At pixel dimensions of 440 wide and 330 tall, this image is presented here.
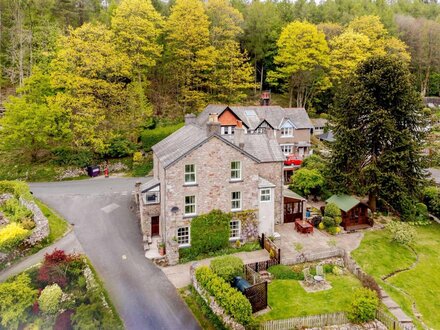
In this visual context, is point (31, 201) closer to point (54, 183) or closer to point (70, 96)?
point (54, 183)

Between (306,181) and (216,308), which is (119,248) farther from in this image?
(306,181)

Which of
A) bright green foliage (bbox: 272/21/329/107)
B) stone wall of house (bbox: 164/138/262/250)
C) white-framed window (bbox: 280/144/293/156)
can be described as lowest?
white-framed window (bbox: 280/144/293/156)

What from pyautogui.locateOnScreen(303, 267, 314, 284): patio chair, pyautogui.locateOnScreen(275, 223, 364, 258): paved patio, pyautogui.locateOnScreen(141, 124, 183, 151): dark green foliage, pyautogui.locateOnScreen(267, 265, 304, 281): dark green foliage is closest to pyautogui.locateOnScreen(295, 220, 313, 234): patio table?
pyautogui.locateOnScreen(275, 223, 364, 258): paved patio

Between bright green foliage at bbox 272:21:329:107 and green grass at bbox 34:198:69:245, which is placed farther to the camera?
bright green foliage at bbox 272:21:329:107

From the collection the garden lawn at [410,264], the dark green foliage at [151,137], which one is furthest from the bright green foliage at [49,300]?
the dark green foliage at [151,137]

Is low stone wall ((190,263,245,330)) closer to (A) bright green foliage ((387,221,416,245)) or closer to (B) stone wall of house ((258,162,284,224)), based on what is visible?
(B) stone wall of house ((258,162,284,224))

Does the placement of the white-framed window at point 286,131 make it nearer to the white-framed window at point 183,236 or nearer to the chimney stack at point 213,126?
the chimney stack at point 213,126

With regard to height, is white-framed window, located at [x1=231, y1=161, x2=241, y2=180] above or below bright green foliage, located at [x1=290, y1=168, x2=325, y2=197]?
above

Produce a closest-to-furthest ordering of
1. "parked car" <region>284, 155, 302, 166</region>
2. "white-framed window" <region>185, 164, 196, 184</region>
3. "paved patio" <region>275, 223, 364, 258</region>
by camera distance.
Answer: "white-framed window" <region>185, 164, 196, 184</region>, "paved patio" <region>275, 223, 364, 258</region>, "parked car" <region>284, 155, 302, 166</region>

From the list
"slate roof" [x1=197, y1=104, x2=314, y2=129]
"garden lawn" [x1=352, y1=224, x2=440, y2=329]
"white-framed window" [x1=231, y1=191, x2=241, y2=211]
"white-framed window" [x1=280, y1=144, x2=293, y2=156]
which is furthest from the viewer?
"white-framed window" [x1=280, y1=144, x2=293, y2=156]
